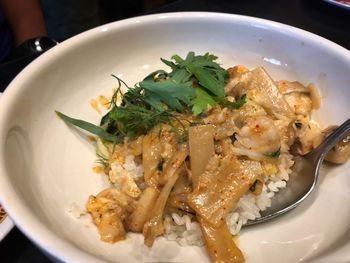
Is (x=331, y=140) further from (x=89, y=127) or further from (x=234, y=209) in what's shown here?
(x=89, y=127)

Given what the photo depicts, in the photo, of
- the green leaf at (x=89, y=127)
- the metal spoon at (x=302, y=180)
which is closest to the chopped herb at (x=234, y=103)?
the metal spoon at (x=302, y=180)

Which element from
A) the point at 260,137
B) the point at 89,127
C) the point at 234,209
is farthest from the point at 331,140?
the point at 89,127

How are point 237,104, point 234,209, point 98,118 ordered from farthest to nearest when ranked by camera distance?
point 98,118 → point 237,104 → point 234,209

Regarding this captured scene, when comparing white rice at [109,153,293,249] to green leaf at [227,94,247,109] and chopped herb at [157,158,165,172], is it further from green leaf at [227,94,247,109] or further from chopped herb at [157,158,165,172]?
green leaf at [227,94,247,109]

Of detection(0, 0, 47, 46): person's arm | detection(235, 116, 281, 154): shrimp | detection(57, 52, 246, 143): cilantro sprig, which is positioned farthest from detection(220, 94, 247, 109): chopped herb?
detection(0, 0, 47, 46): person's arm

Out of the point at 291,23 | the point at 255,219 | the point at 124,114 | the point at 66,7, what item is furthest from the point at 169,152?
the point at 66,7

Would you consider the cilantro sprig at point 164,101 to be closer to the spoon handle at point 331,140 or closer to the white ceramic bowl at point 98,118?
the white ceramic bowl at point 98,118

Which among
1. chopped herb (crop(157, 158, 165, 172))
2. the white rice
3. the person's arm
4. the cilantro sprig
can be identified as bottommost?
Answer: the person's arm
